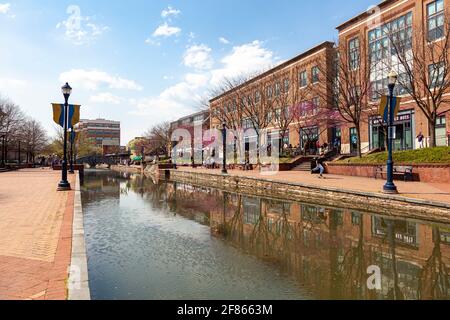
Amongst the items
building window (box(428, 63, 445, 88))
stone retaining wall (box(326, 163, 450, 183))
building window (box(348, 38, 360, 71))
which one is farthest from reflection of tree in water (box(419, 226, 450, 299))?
building window (box(348, 38, 360, 71))

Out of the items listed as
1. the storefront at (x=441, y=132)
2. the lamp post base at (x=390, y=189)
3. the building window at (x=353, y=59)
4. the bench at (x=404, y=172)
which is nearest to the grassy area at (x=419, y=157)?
the bench at (x=404, y=172)

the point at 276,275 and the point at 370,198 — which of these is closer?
the point at 276,275

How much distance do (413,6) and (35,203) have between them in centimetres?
3298

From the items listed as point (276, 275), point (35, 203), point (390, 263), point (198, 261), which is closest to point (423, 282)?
point (390, 263)

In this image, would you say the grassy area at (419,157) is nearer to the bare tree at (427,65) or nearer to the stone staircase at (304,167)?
the bare tree at (427,65)

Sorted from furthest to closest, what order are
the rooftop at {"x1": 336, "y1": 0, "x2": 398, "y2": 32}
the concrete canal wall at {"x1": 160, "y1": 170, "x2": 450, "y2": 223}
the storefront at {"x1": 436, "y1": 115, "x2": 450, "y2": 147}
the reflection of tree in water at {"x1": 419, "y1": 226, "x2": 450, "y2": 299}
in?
the rooftop at {"x1": 336, "y1": 0, "x2": 398, "y2": 32} → the storefront at {"x1": 436, "y1": 115, "x2": 450, "y2": 147} → the concrete canal wall at {"x1": 160, "y1": 170, "x2": 450, "y2": 223} → the reflection of tree in water at {"x1": 419, "y1": 226, "x2": 450, "y2": 299}

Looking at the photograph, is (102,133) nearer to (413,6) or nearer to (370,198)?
(413,6)

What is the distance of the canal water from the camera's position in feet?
16.7

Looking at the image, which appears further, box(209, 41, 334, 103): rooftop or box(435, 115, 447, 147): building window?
box(209, 41, 334, 103): rooftop

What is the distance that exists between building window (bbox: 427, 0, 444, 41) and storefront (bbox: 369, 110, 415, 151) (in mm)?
6623

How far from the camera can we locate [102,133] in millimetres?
143750

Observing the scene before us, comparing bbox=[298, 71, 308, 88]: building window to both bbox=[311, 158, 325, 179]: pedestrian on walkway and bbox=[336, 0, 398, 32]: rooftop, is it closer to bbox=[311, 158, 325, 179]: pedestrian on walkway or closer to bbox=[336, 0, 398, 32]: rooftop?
bbox=[336, 0, 398, 32]: rooftop

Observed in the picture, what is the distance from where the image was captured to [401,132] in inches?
1213
